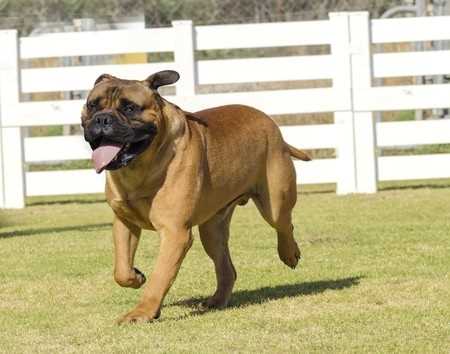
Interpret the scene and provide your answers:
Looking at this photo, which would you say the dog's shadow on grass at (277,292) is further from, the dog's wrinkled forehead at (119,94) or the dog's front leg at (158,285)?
the dog's wrinkled forehead at (119,94)

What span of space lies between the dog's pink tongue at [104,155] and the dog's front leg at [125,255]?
610mm

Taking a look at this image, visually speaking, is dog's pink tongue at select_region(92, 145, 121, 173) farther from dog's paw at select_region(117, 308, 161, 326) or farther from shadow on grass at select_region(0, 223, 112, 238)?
shadow on grass at select_region(0, 223, 112, 238)

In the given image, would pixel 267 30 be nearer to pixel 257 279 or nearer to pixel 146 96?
pixel 257 279

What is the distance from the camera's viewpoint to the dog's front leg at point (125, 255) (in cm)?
692

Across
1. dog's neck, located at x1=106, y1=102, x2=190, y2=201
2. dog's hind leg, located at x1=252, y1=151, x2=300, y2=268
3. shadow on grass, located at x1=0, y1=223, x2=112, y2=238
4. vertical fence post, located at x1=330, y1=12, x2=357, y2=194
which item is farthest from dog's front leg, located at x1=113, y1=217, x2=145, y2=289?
vertical fence post, located at x1=330, y1=12, x2=357, y2=194

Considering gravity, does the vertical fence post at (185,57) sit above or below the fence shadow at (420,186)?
above

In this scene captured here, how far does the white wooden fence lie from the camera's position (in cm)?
1441

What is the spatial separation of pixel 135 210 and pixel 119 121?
1.87ft

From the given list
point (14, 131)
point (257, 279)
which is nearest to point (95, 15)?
point (14, 131)

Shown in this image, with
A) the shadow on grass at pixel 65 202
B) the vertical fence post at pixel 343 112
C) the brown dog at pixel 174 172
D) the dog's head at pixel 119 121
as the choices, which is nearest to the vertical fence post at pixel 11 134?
the shadow on grass at pixel 65 202

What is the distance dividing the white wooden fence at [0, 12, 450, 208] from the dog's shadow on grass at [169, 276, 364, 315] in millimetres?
6283

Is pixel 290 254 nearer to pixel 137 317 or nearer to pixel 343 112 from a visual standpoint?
pixel 137 317

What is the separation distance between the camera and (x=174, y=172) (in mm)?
6867

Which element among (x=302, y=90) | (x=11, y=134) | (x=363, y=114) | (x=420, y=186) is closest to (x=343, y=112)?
(x=363, y=114)
